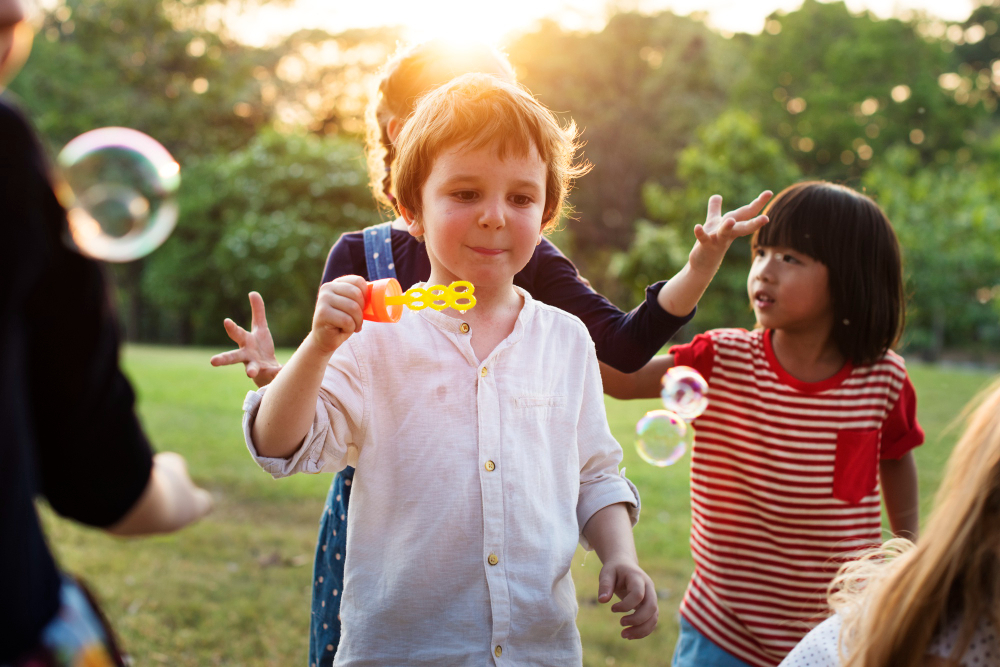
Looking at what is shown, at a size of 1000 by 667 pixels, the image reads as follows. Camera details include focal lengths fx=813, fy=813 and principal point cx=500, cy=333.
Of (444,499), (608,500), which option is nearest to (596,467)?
(608,500)

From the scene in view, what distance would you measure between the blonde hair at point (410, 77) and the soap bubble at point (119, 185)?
48 cm

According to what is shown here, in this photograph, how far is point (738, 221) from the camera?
1677mm

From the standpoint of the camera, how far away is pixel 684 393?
6.67ft

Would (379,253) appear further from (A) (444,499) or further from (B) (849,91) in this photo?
(B) (849,91)

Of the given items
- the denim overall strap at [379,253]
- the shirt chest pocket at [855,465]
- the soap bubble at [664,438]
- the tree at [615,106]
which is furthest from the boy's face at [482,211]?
the tree at [615,106]

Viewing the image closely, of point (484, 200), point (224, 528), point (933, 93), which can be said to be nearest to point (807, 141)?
point (933, 93)

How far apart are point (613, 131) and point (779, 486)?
23139mm

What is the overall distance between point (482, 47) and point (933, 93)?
2695 cm

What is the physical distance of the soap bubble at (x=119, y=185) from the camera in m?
1.47

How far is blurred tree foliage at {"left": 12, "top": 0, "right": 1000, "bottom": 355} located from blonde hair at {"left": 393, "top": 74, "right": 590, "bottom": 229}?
12.7 meters

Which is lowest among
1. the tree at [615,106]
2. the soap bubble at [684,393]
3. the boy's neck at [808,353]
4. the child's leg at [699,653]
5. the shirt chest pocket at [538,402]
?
the child's leg at [699,653]

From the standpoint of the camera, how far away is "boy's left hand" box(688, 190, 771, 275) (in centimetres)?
166

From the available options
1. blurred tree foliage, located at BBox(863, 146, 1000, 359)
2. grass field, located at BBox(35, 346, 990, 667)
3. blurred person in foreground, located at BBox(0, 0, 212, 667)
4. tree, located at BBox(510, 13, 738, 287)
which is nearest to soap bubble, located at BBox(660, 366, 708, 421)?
grass field, located at BBox(35, 346, 990, 667)

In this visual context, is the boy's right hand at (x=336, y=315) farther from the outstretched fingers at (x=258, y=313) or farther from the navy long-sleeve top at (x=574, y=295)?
the navy long-sleeve top at (x=574, y=295)
